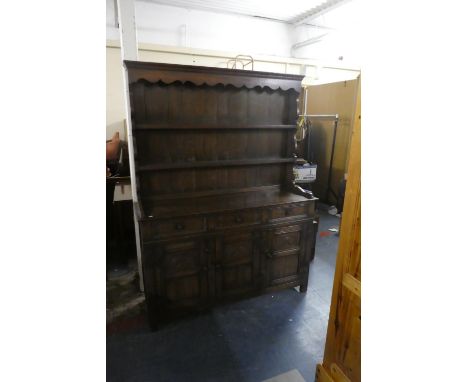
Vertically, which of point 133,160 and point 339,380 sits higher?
point 133,160

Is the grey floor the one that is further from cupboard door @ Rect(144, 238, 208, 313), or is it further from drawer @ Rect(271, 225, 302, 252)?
drawer @ Rect(271, 225, 302, 252)

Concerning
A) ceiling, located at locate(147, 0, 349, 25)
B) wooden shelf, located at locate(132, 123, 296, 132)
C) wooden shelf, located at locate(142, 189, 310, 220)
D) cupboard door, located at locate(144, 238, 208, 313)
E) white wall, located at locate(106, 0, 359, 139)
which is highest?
ceiling, located at locate(147, 0, 349, 25)

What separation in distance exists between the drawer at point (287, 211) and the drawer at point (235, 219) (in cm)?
12

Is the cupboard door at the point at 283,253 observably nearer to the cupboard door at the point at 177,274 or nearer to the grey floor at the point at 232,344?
the grey floor at the point at 232,344

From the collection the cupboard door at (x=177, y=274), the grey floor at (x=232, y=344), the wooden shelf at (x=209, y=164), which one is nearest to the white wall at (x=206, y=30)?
the wooden shelf at (x=209, y=164)

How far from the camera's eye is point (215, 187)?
235cm

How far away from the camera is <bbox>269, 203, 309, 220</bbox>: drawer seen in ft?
6.86

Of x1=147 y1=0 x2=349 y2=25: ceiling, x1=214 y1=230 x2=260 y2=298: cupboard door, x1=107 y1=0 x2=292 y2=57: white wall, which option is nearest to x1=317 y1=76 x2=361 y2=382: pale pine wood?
x1=214 y1=230 x2=260 y2=298: cupboard door

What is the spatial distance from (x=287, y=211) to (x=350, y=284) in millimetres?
1182

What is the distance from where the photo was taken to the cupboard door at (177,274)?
6.04 feet
